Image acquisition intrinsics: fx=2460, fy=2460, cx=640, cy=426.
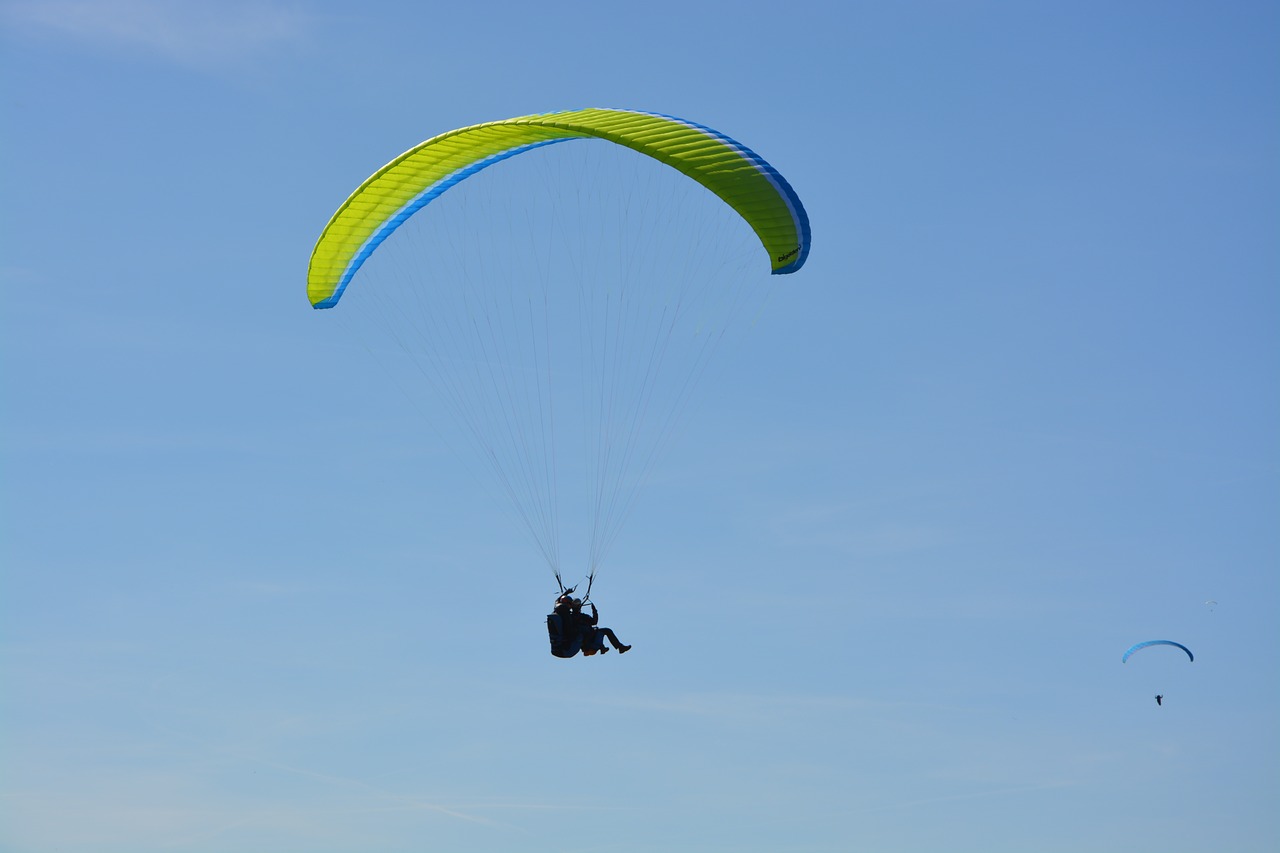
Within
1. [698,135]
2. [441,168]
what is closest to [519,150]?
[441,168]

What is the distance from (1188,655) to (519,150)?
33.0 m

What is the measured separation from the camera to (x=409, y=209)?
40312mm

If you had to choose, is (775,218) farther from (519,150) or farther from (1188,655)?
(1188,655)

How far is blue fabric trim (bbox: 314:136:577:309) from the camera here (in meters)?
39.3

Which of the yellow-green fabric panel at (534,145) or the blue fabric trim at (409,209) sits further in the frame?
the blue fabric trim at (409,209)

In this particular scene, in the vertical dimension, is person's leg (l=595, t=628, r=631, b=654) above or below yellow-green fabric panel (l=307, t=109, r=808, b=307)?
below

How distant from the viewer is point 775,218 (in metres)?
36.0

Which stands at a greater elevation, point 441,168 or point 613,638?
point 441,168

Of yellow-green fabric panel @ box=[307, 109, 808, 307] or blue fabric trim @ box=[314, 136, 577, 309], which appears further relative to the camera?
blue fabric trim @ box=[314, 136, 577, 309]

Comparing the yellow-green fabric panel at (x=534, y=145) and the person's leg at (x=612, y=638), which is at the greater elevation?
the yellow-green fabric panel at (x=534, y=145)

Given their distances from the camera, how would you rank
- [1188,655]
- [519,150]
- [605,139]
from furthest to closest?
[1188,655] → [519,150] → [605,139]

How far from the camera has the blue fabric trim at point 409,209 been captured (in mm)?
39312

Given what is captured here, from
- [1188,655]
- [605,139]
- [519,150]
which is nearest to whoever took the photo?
[605,139]

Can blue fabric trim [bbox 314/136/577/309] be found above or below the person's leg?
above
